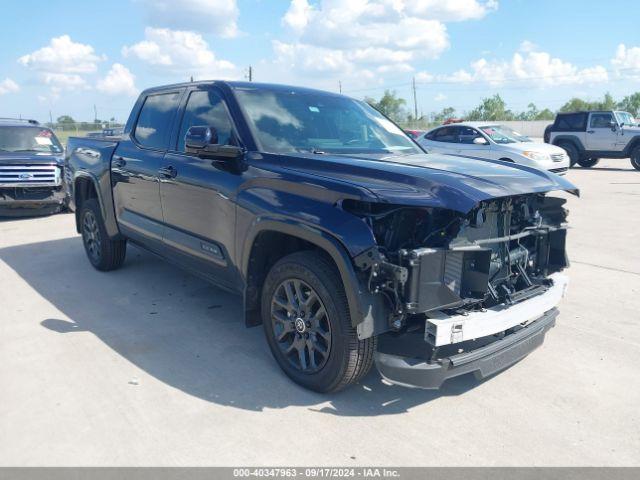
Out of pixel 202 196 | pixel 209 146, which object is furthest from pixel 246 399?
pixel 209 146

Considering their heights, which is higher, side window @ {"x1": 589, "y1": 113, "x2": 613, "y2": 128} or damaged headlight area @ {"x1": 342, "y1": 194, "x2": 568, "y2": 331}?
side window @ {"x1": 589, "y1": 113, "x2": 613, "y2": 128}

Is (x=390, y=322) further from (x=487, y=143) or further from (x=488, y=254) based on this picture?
(x=487, y=143)

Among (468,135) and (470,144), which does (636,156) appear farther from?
(470,144)

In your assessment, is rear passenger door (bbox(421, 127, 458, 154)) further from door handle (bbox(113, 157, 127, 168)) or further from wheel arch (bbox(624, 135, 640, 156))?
door handle (bbox(113, 157, 127, 168))

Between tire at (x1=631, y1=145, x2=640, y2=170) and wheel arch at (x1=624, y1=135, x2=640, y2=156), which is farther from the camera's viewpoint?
tire at (x1=631, y1=145, x2=640, y2=170)

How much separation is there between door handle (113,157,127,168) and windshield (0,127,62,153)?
634cm

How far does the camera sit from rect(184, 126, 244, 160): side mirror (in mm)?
3607

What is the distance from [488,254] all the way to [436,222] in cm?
38

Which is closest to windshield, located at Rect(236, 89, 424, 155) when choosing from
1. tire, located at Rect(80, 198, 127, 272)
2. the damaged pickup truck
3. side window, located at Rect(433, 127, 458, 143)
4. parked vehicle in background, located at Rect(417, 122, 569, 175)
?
the damaged pickup truck

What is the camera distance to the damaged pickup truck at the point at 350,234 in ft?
9.44

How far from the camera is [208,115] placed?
4246mm

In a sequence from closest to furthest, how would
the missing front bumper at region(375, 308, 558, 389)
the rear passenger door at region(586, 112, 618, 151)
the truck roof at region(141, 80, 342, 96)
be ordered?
the missing front bumper at region(375, 308, 558, 389) < the truck roof at region(141, 80, 342, 96) < the rear passenger door at region(586, 112, 618, 151)

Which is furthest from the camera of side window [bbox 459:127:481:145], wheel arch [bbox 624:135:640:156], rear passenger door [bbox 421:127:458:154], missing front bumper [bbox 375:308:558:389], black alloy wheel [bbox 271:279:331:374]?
wheel arch [bbox 624:135:640:156]

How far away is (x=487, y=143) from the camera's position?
13625 millimetres
